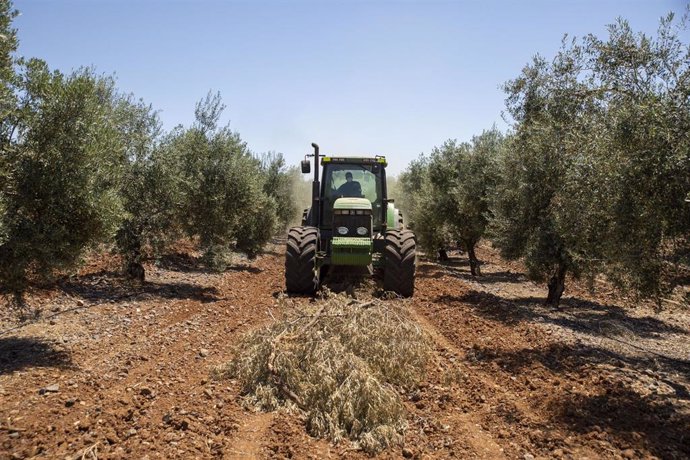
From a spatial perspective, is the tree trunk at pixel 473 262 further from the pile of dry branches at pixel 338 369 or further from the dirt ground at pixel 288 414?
the pile of dry branches at pixel 338 369

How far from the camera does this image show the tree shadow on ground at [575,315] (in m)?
10.3

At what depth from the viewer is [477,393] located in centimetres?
585

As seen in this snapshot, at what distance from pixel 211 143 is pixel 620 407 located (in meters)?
13.0

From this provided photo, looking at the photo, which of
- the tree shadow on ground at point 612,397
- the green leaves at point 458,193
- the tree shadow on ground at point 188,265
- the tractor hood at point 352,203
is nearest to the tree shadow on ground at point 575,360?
the tree shadow on ground at point 612,397

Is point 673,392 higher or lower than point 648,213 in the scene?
lower

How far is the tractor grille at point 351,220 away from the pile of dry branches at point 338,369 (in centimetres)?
383

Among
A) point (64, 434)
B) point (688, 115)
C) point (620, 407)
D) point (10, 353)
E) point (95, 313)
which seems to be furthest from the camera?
point (95, 313)

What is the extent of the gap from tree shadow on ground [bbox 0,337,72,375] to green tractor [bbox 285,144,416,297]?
4797 mm

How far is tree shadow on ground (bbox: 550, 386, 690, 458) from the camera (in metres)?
4.64

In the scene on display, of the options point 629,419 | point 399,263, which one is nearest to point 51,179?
point 399,263

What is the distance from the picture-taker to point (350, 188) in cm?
1222

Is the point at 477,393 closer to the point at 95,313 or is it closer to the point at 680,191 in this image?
the point at 680,191

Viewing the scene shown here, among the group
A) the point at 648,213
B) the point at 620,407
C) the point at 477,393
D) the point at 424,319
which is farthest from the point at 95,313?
the point at 648,213

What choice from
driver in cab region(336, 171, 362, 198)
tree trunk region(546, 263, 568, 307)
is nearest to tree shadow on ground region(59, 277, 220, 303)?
driver in cab region(336, 171, 362, 198)
